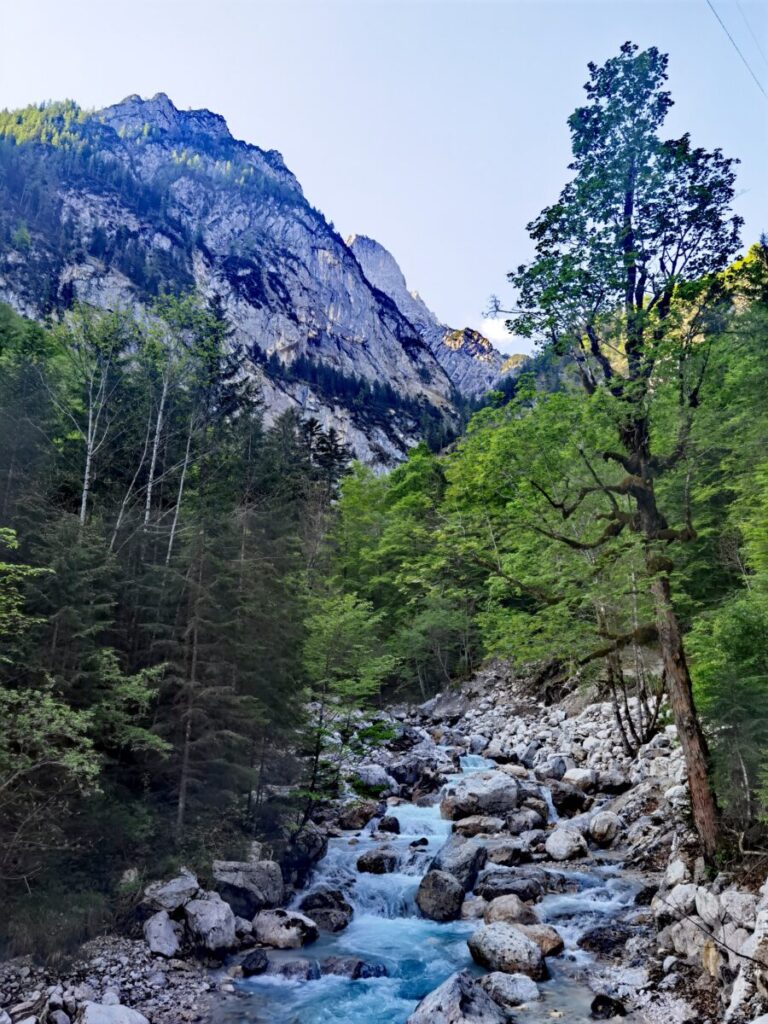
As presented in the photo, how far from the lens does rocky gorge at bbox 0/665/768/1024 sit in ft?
26.0

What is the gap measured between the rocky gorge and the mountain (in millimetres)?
78252

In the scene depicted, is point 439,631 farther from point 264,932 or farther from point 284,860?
point 264,932

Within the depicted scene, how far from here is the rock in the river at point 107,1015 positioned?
7.52 meters

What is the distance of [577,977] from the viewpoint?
29.8ft

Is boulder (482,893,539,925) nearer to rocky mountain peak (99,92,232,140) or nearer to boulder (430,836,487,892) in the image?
boulder (430,836,487,892)

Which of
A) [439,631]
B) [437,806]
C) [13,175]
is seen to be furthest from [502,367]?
[437,806]

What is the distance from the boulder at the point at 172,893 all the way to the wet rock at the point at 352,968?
8.85ft

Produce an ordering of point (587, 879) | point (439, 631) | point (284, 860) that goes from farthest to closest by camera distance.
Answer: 1. point (439, 631)
2. point (284, 860)
3. point (587, 879)

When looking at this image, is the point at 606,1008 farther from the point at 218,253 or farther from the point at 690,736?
the point at 218,253

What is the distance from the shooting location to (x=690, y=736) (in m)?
9.82

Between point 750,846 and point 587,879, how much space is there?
15.4 feet

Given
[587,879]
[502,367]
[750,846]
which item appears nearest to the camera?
[750,846]

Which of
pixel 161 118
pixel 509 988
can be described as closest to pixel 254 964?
pixel 509 988

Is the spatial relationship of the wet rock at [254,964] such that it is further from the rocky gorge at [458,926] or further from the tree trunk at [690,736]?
the tree trunk at [690,736]
